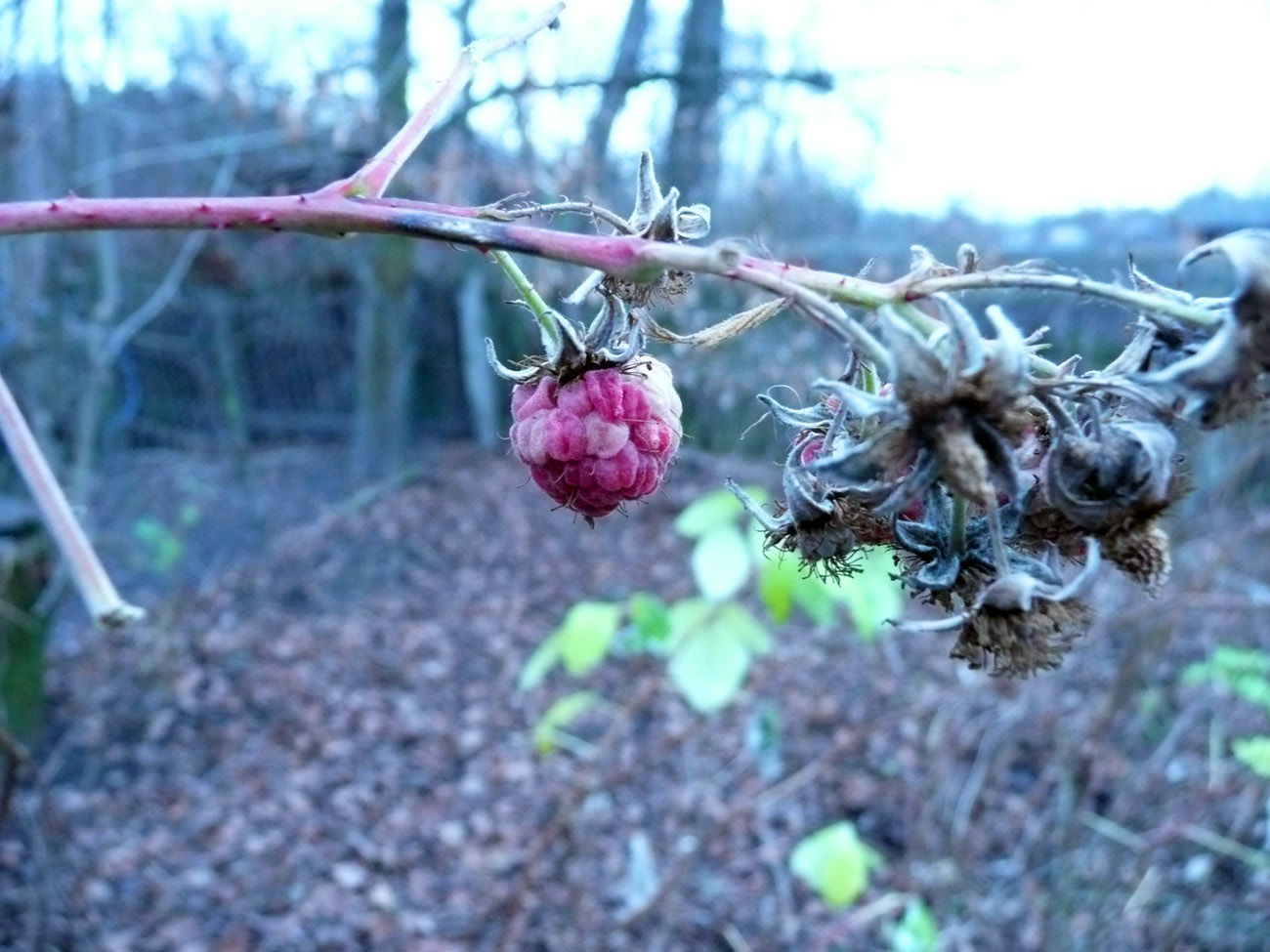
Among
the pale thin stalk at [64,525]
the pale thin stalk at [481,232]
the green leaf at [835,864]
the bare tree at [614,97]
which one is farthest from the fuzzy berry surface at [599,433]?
the bare tree at [614,97]

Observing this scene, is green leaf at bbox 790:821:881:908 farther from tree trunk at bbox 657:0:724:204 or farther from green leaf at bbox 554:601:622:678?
tree trunk at bbox 657:0:724:204

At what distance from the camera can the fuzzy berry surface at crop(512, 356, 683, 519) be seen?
1.07 metres

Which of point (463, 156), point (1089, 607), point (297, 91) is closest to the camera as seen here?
point (1089, 607)

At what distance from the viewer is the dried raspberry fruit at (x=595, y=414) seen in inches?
40.4

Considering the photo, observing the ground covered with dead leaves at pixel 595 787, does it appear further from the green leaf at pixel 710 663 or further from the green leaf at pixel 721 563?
the green leaf at pixel 721 563

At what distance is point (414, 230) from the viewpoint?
721 mm

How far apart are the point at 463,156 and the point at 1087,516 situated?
6.45 m

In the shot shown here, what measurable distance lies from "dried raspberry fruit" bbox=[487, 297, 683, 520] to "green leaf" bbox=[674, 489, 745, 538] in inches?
61.5

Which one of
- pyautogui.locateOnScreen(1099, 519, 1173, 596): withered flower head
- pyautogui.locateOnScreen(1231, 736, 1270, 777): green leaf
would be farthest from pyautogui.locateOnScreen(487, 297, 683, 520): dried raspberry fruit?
pyautogui.locateOnScreen(1231, 736, 1270, 777): green leaf

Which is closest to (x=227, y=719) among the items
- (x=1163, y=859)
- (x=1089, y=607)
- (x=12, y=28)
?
(x=12, y=28)

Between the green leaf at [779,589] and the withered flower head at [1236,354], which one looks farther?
the green leaf at [779,589]

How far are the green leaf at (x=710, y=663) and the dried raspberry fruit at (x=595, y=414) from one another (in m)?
1.71

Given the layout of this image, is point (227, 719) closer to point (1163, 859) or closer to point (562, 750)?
point (562, 750)

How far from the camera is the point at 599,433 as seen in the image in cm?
106
